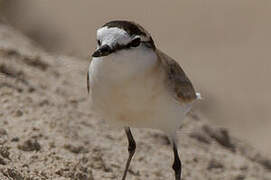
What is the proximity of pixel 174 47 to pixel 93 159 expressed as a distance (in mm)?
11344

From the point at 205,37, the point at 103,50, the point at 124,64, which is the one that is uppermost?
the point at 103,50

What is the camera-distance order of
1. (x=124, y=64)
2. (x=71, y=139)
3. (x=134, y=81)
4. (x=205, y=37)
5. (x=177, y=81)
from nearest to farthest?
(x=124, y=64)
(x=134, y=81)
(x=177, y=81)
(x=71, y=139)
(x=205, y=37)

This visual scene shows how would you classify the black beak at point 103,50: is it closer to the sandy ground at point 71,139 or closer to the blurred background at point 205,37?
the sandy ground at point 71,139

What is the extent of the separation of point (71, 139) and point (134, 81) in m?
1.73

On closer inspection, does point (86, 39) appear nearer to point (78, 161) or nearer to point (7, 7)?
point (7, 7)

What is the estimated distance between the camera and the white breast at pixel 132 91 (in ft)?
14.3

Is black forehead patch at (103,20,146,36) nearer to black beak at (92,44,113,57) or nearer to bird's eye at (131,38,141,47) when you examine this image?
bird's eye at (131,38,141,47)

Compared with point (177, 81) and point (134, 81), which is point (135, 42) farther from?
point (177, 81)

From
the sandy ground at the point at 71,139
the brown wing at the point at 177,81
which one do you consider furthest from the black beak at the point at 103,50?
the sandy ground at the point at 71,139

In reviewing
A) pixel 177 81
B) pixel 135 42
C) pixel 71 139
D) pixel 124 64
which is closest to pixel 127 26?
pixel 135 42

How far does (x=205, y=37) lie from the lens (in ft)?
57.6

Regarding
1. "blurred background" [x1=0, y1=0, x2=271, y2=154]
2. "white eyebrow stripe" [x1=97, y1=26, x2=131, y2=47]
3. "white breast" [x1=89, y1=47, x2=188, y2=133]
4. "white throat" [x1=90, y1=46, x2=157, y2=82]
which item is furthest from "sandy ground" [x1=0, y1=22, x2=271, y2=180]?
"blurred background" [x1=0, y1=0, x2=271, y2=154]

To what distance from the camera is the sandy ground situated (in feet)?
17.6

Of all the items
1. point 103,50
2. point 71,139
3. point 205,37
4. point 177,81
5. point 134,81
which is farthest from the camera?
point 205,37
